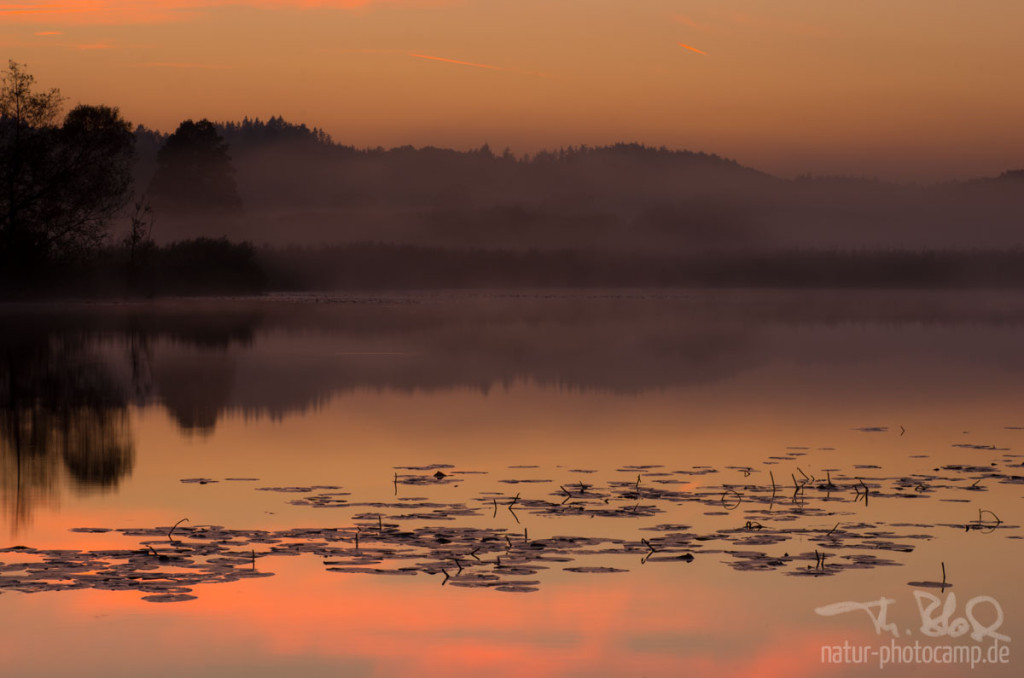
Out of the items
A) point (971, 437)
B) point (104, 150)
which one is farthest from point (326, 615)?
point (104, 150)

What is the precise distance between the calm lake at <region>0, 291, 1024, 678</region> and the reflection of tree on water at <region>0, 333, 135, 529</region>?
11cm

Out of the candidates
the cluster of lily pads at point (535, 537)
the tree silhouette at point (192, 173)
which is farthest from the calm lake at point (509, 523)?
the tree silhouette at point (192, 173)

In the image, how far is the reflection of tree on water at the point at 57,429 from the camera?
1795 cm

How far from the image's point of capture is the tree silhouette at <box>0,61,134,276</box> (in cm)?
7562

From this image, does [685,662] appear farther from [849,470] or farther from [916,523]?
[849,470]

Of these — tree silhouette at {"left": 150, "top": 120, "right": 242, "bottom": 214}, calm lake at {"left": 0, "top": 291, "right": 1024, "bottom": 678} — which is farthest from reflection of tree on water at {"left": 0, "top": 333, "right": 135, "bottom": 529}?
tree silhouette at {"left": 150, "top": 120, "right": 242, "bottom": 214}

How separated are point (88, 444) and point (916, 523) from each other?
12.1 meters

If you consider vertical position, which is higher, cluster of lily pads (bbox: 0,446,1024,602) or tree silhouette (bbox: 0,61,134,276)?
tree silhouette (bbox: 0,61,134,276)

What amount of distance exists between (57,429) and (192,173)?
324ft

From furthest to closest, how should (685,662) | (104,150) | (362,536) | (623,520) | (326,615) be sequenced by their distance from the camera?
(104,150), (623,520), (362,536), (326,615), (685,662)

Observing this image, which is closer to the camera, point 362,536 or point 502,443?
point 362,536

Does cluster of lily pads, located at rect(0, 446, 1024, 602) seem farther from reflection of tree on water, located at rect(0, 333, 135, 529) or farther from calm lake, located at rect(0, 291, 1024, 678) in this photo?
reflection of tree on water, located at rect(0, 333, 135, 529)

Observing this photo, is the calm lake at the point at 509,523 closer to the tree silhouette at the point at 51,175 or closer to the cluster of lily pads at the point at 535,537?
the cluster of lily pads at the point at 535,537

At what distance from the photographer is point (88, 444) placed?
22.0 meters
